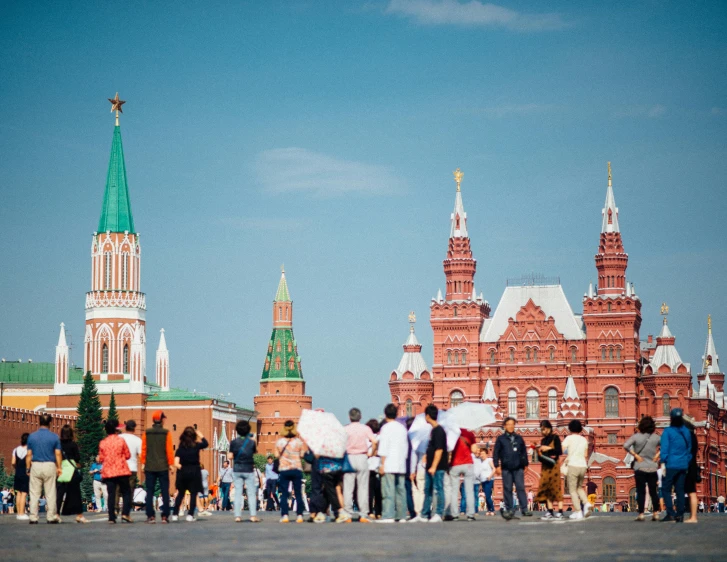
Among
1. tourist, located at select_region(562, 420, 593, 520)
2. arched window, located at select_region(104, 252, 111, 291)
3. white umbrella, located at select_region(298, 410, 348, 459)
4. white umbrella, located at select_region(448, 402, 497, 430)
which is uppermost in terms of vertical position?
arched window, located at select_region(104, 252, 111, 291)

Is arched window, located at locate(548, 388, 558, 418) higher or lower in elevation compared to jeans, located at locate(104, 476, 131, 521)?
higher

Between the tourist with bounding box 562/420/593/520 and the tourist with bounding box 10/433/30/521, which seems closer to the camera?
the tourist with bounding box 562/420/593/520

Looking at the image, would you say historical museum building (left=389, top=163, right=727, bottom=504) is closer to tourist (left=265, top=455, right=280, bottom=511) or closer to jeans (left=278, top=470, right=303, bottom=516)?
tourist (left=265, top=455, right=280, bottom=511)

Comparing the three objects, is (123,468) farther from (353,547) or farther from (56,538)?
(353,547)

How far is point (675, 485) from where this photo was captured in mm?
23297

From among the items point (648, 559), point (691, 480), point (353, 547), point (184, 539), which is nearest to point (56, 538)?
point (184, 539)

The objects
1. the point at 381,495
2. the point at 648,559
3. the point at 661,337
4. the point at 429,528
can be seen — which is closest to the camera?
the point at 648,559

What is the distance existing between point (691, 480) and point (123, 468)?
906 centimetres

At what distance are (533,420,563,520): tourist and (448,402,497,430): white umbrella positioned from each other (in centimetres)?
389

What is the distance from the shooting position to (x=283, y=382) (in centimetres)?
16188

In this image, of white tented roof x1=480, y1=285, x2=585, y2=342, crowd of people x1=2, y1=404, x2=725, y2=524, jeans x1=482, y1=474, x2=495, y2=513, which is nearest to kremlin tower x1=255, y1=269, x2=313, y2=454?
white tented roof x1=480, y1=285, x2=585, y2=342

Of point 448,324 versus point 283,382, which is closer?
point 448,324

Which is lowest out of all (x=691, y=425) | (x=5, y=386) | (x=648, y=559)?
(x=648, y=559)

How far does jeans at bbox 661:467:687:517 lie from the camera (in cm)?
2312
